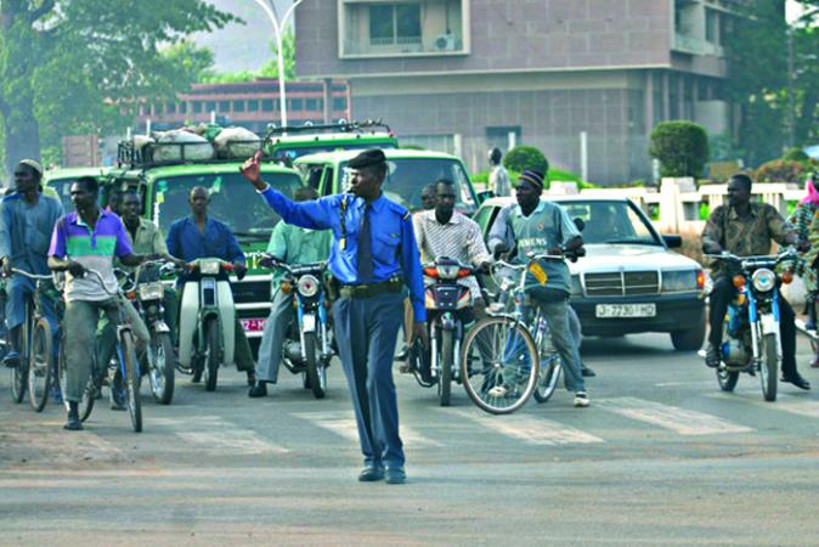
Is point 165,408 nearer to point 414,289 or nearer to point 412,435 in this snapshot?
point 412,435

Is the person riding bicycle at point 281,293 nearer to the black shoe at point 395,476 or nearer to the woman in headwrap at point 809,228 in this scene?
the woman in headwrap at point 809,228

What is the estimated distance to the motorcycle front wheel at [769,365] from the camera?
1460 centimetres

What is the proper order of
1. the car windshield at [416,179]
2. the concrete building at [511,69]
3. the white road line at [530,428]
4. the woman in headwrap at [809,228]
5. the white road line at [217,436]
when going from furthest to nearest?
1. the concrete building at [511,69]
2. the car windshield at [416,179]
3. the woman in headwrap at [809,228]
4. the white road line at [530,428]
5. the white road line at [217,436]

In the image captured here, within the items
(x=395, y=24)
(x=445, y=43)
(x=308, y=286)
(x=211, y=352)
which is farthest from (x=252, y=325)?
(x=395, y=24)

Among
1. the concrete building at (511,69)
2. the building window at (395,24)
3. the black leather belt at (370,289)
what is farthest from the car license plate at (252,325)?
the building window at (395,24)

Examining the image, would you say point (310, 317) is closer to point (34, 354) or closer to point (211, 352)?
point (211, 352)

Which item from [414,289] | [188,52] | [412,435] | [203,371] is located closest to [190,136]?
[203,371]

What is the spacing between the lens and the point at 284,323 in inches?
639

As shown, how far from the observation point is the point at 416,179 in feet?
73.4

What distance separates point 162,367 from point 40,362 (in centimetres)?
95

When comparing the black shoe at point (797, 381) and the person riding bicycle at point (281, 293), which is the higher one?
the person riding bicycle at point (281, 293)

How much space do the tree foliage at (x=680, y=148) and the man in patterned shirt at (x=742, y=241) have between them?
1706 inches

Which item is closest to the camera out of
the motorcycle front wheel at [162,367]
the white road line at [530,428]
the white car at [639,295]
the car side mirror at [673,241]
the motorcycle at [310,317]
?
the white road line at [530,428]

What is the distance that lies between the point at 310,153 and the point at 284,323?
29.7ft
